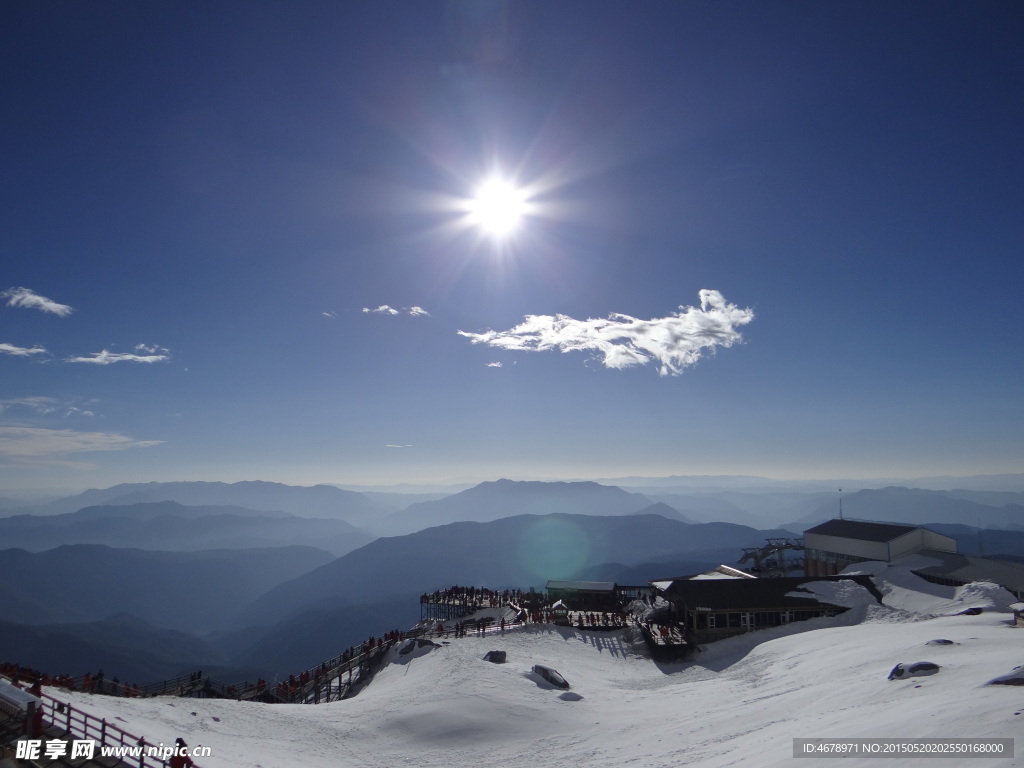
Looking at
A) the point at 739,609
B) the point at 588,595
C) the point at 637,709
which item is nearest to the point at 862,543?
the point at 739,609

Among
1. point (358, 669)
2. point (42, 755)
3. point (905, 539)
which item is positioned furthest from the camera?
point (905, 539)

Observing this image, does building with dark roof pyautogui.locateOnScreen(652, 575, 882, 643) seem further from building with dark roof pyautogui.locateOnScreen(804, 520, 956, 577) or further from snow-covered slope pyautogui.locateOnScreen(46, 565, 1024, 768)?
building with dark roof pyautogui.locateOnScreen(804, 520, 956, 577)

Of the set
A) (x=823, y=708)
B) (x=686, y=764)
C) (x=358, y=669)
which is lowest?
(x=358, y=669)

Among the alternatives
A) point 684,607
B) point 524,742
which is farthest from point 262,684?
point 684,607

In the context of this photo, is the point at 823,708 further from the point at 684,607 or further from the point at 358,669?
the point at 358,669

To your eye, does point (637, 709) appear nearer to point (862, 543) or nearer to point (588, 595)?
point (588, 595)
